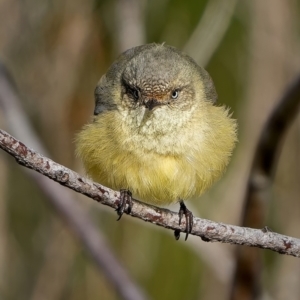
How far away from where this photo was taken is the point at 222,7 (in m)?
4.89

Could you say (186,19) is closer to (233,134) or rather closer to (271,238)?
(233,134)

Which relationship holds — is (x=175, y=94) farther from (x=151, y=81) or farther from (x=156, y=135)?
(x=156, y=135)

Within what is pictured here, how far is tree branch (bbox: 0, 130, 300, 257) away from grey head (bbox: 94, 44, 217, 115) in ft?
2.31

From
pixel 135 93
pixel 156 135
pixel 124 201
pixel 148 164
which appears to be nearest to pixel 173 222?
pixel 124 201

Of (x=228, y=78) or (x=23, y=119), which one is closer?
(x=23, y=119)

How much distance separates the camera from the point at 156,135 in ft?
11.6

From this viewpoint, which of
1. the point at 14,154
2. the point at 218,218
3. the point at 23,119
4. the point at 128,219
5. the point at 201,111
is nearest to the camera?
the point at 14,154

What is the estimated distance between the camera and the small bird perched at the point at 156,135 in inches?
136

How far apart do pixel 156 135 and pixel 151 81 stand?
301mm

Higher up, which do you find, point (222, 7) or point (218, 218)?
point (222, 7)

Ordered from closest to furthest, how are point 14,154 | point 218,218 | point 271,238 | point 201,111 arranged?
point 14,154 < point 271,238 < point 201,111 < point 218,218

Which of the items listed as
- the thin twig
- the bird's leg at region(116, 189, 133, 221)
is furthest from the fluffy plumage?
the thin twig

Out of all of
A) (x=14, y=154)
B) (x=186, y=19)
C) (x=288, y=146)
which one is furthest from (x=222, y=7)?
(x=14, y=154)

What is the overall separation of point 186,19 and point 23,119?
199cm
